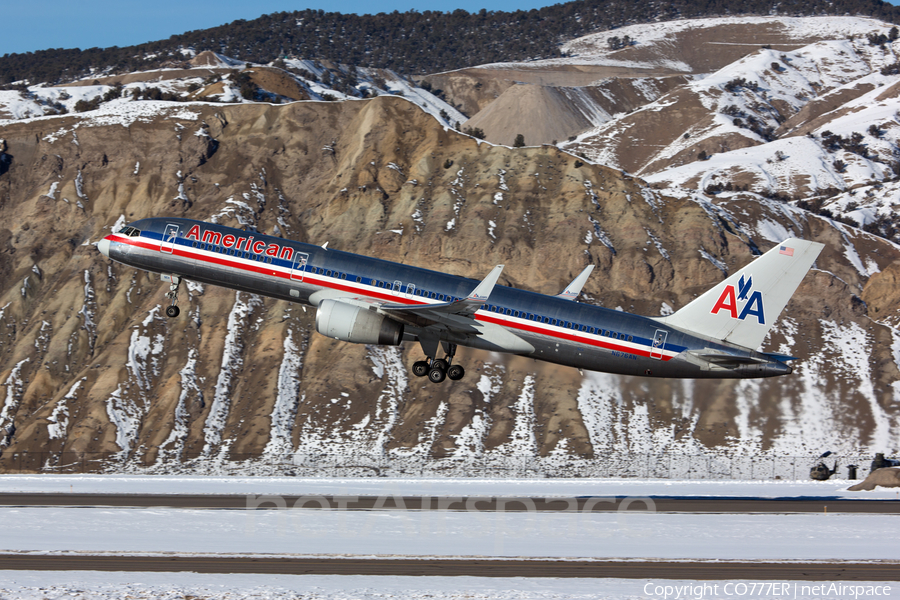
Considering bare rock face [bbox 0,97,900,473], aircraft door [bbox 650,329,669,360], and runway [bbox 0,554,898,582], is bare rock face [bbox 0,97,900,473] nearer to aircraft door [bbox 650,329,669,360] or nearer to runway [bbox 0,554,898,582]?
aircraft door [bbox 650,329,669,360]

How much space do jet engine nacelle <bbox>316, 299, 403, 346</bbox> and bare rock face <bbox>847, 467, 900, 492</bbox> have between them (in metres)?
38.6

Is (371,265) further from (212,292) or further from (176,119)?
(176,119)

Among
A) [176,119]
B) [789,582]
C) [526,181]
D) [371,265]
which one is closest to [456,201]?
[526,181]

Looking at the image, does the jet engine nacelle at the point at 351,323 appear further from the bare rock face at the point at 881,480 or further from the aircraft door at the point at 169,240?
the bare rock face at the point at 881,480

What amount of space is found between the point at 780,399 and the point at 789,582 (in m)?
28.5

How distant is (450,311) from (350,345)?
48248 millimetres

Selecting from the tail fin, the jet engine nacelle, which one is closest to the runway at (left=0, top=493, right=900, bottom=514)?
the jet engine nacelle

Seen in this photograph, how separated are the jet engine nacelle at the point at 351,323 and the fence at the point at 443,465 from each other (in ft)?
92.5

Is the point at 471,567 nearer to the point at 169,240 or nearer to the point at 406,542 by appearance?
the point at 406,542

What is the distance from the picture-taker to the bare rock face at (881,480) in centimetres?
6488

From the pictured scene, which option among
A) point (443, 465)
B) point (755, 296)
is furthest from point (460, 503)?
point (443, 465)

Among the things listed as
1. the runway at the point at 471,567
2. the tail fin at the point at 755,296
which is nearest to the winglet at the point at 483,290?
the runway at the point at 471,567

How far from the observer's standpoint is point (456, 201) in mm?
109688

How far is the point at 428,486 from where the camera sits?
64875mm
